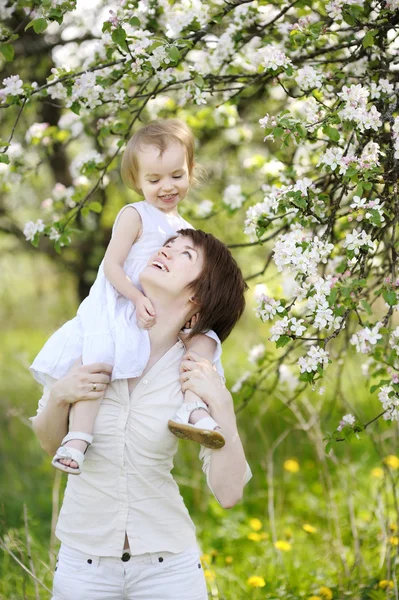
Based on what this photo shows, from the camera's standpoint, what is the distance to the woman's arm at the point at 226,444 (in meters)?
2.05

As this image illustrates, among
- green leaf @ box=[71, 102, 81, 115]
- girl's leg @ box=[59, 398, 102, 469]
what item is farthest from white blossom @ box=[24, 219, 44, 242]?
girl's leg @ box=[59, 398, 102, 469]

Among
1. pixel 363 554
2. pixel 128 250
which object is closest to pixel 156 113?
pixel 128 250

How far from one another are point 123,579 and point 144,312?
77cm

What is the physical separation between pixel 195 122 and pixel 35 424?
2522 mm

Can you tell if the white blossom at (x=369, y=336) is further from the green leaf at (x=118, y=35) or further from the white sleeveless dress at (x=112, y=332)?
the green leaf at (x=118, y=35)

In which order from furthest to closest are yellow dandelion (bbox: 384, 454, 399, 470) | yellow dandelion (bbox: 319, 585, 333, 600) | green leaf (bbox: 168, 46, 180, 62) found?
yellow dandelion (bbox: 384, 454, 399, 470)
yellow dandelion (bbox: 319, 585, 333, 600)
green leaf (bbox: 168, 46, 180, 62)

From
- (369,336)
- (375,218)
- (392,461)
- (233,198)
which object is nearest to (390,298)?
(369,336)

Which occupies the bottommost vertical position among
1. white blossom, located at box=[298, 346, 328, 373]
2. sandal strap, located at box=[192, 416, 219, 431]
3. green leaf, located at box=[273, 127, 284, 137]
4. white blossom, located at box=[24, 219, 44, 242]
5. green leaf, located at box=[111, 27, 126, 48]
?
sandal strap, located at box=[192, 416, 219, 431]

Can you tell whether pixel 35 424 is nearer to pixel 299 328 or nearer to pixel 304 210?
pixel 299 328

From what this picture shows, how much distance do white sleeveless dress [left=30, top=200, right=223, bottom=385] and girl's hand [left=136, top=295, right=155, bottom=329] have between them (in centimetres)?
3

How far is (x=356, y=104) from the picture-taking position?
2.19m

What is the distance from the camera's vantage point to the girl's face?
237 cm

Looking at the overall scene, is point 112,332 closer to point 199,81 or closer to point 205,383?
point 205,383

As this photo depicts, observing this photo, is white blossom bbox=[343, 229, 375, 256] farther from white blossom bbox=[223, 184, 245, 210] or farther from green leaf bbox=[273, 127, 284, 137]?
white blossom bbox=[223, 184, 245, 210]
